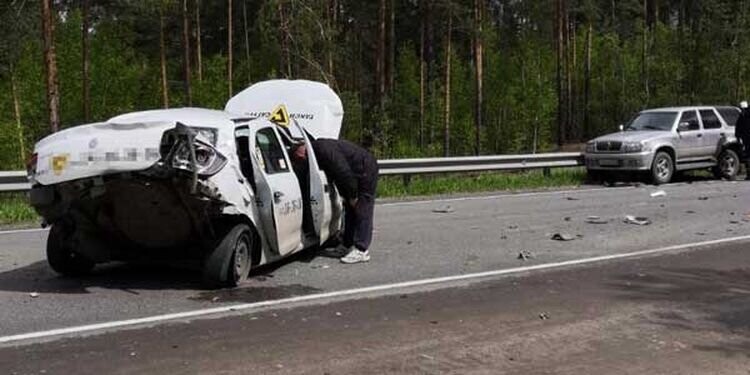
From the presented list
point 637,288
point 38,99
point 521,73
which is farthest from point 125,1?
point 637,288

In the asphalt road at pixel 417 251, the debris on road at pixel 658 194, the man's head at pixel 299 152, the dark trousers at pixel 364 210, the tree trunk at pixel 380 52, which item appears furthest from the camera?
the tree trunk at pixel 380 52

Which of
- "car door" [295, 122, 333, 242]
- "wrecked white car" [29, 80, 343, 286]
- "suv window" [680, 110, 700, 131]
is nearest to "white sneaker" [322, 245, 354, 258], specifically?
"car door" [295, 122, 333, 242]

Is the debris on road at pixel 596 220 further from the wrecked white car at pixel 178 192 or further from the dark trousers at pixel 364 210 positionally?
the wrecked white car at pixel 178 192

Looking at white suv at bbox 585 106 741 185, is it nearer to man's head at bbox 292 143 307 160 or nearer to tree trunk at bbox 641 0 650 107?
man's head at bbox 292 143 307 160

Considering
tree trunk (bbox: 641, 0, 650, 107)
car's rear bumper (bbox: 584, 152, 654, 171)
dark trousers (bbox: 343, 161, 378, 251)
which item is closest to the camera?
dark trousers (bbox: 343, 161, 378, 251)

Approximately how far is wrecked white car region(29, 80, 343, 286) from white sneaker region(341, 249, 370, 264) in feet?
1.73

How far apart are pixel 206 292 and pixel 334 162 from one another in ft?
6.88

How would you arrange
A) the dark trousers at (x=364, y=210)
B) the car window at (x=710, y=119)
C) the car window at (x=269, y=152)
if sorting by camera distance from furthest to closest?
the car window at (x=710, y=119) < the dark trousers at (x=364, y=210) < the car window at (x=269, y=152)

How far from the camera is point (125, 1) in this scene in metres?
36.5

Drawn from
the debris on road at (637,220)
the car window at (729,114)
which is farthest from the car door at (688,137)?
the debris on road at (637,220)

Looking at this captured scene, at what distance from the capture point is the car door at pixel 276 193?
8.20m

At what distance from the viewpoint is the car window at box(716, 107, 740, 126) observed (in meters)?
22.5

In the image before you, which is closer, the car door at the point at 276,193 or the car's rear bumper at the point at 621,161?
the car door at the point at 276,193

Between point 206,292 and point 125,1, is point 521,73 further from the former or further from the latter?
point 206,292
